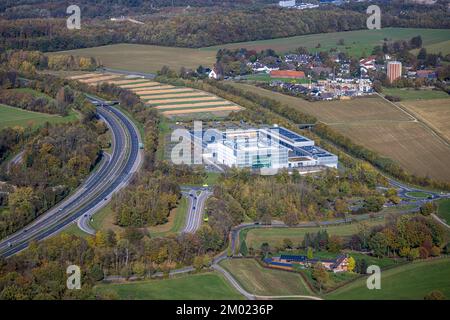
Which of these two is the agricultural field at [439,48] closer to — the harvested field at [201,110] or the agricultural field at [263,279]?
the harvested field at [201,110]

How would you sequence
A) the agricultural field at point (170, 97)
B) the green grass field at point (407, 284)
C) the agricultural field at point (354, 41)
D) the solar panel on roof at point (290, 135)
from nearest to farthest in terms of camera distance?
the green grass field at point (407, 284), the solar panel on roof at point (290, 135), the agricultural field at point (170, 97), the agricultural field at point (354, 41)

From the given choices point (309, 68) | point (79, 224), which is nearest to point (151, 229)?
point (79, 224)

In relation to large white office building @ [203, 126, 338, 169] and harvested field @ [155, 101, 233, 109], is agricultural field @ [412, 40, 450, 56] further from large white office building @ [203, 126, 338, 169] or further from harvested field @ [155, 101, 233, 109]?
large white office building @ [203, 126, 338, 169]

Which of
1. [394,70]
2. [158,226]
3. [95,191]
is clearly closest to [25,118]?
[95,191]

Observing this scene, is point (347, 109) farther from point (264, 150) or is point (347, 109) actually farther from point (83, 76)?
point (83, 76)

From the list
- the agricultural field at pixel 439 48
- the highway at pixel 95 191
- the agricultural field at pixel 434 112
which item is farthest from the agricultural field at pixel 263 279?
the agricultural field at pixel 439 48

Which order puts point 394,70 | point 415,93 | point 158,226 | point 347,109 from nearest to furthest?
point 158,226 → point 347,109 → point 415,93 → point 394,70
